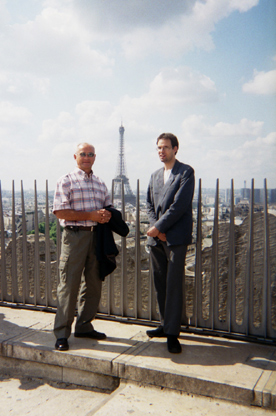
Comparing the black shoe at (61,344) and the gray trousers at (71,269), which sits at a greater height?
the gray trousers at (71,269)

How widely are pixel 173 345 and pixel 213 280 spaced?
85cm

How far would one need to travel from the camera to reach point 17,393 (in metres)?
3.59

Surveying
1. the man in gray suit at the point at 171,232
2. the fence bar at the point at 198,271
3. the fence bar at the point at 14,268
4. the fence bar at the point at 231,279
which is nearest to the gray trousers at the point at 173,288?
the man in gray suit at the point at 171,232

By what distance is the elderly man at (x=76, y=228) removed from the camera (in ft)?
12.8

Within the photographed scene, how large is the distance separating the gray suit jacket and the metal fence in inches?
17.7

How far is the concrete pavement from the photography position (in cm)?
307

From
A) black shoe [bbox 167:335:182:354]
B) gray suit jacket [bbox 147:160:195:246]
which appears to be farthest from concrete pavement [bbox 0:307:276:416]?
gray suit jacket [bbox 147:160:195:246]

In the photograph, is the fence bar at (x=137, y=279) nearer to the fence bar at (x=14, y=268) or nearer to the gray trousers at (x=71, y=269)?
the gray trousers at (x=71, y=269)

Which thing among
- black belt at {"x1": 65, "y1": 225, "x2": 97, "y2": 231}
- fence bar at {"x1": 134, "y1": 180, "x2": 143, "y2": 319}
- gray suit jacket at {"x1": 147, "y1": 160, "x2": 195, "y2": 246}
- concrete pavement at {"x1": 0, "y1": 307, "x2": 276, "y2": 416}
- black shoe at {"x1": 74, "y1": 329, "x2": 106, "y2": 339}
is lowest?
concrete pavement at {"x1": 0, "y1": 307, "x2": 276, "y2": 416}

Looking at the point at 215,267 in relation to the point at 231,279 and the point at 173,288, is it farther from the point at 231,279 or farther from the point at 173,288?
the point at 173,288

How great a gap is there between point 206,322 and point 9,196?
310cm

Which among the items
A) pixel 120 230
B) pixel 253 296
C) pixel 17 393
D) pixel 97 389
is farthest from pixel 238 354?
pixel 17 393

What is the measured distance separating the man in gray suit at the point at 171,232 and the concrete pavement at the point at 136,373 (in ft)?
1.08

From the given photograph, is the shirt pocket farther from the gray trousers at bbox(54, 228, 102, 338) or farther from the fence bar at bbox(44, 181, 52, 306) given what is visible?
the fence bar at bbox(44, 181, 52, 306)
